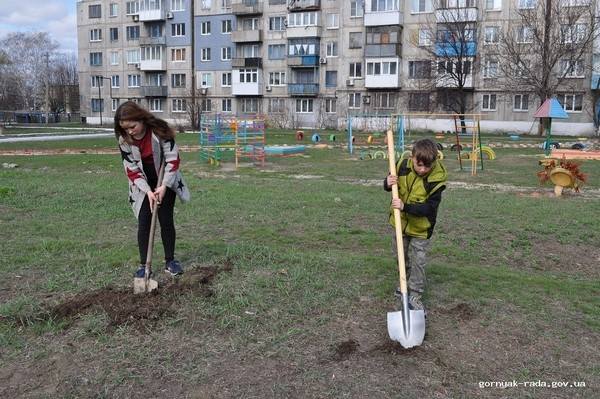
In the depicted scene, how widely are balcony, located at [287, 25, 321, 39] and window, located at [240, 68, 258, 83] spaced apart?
489 centimetres

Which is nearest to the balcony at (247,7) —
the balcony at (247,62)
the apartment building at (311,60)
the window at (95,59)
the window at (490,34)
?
the apartment building at (311,60)

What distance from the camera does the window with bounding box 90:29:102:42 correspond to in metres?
63.2

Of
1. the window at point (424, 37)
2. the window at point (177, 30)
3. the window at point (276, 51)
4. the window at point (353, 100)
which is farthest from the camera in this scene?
the window at point (177, 30)

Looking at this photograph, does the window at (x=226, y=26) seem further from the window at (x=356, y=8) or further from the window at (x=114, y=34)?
the window at (x=114, y=34)

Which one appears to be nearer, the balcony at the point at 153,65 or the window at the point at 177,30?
the window at the point at 177,30

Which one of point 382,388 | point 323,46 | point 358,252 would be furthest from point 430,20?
point 382,388

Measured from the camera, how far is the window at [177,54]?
5831cm

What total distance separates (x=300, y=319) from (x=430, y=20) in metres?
46.2

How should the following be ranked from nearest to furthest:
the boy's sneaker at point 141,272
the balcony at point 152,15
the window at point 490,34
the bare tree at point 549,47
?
the boy's sneaker at point 141,272 < the bare tree at point 549,47 < the window at point 490,34 < the balcony at point 152,15

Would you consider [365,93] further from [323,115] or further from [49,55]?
[49,55]

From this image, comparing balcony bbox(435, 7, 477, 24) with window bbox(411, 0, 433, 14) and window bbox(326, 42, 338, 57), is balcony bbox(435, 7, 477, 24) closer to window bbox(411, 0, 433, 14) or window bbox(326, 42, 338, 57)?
window bbox(411, 0, 433, 14)

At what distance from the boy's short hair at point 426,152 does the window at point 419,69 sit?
42.2m

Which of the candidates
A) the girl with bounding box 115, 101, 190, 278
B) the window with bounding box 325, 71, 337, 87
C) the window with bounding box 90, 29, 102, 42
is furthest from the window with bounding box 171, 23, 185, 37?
the girl with bounding box 115, 101, 190, 278

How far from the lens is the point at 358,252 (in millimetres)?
6305
